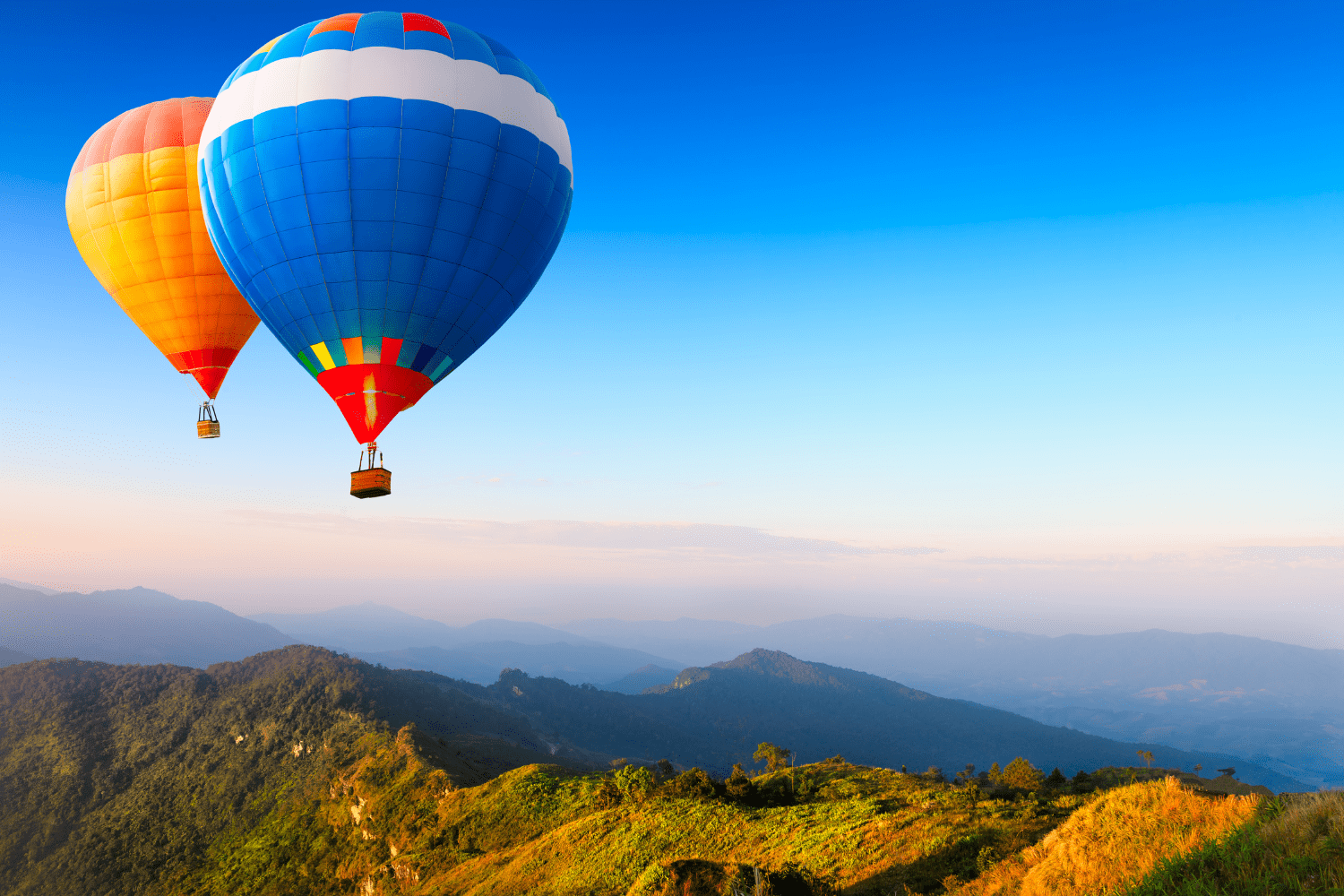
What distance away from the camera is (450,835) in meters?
59.9

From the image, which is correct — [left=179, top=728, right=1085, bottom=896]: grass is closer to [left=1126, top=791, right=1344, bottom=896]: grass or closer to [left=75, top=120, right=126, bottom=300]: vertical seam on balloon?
[left=1126, top=791, right=1344, bottom=896]: grass

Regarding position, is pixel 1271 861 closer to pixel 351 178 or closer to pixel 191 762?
pixel 351 178

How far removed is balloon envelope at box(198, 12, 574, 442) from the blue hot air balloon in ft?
0.17

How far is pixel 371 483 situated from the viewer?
79.7 feet

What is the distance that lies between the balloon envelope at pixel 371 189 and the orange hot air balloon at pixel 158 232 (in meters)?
7.58

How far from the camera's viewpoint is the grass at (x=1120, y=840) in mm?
13641

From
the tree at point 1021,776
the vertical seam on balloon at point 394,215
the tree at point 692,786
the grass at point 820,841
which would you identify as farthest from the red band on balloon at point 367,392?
the tree at point 1021,776

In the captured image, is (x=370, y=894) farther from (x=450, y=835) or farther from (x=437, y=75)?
(x=437, y=75)

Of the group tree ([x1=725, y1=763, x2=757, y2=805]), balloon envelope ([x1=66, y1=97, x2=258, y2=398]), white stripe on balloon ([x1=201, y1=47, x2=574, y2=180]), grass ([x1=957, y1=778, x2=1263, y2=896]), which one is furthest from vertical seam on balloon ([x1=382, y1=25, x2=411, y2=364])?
tree ([x1=725, y1=763, x2=757, y2=805])

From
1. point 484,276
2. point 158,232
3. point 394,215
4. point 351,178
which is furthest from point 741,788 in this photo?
point 158,232

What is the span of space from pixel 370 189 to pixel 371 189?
3 centimetres

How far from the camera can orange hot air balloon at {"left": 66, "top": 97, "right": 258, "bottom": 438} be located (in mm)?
31453

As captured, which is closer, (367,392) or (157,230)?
(367,392)

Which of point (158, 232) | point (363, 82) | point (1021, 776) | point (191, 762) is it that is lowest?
point (191, 762)
